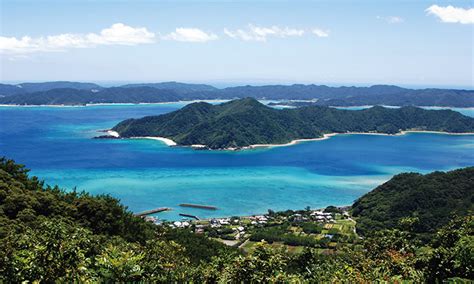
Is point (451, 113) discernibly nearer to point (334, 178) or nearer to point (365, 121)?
point (365, 121)

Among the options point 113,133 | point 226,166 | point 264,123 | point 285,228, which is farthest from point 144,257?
point 113,133

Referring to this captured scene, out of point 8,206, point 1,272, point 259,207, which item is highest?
point 1,272

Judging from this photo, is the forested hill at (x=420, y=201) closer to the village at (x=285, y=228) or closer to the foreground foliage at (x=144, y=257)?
the village at (x=285, y=228)

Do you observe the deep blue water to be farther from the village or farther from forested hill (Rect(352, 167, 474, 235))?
forested hill (Rect(352, 167, 474, 235))

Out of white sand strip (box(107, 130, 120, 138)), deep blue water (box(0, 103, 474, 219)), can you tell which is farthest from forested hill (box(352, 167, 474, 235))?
white sand strip (box(107, 130, 120, 138))

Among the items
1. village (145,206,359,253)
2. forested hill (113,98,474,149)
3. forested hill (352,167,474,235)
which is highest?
forested hill (113,98,474,149)

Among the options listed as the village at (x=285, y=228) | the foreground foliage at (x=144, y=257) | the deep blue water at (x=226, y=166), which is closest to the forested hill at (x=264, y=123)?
the deep blue water at (x=226, y=166)

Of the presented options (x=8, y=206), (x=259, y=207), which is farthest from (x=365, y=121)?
(x=8, y=206)
